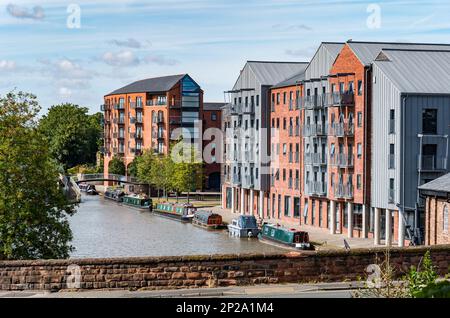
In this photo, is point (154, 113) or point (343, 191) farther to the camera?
point (154, 113)

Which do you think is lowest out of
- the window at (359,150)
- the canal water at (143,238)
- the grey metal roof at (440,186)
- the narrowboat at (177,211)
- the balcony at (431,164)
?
the canal water at (143,238)

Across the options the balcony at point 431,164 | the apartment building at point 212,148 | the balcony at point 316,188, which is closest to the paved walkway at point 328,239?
the balcony at point 316,188

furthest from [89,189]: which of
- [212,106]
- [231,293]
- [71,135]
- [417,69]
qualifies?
[231,293]

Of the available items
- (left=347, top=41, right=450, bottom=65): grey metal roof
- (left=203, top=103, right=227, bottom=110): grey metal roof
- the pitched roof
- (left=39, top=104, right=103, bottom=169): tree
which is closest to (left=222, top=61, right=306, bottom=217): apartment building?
the pitched roof

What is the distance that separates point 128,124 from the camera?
500ft

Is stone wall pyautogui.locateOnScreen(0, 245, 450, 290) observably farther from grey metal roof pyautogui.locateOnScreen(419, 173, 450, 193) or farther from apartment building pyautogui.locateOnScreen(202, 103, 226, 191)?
apartment building pyautogui.locateOnScreen(202, 103, 226, 191)

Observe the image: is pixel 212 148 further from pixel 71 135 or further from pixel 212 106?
pixel 71 135

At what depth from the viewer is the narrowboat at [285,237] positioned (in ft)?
218

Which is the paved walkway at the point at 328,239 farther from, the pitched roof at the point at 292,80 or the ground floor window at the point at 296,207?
the pitched roof at the point at 292,80

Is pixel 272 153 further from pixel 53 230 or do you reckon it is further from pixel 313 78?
pixel 53 230

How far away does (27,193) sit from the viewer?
124 ft

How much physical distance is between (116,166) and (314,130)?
79989 millimetres

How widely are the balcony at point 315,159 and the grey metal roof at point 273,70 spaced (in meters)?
14.6

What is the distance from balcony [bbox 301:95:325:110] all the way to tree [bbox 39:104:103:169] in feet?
347
